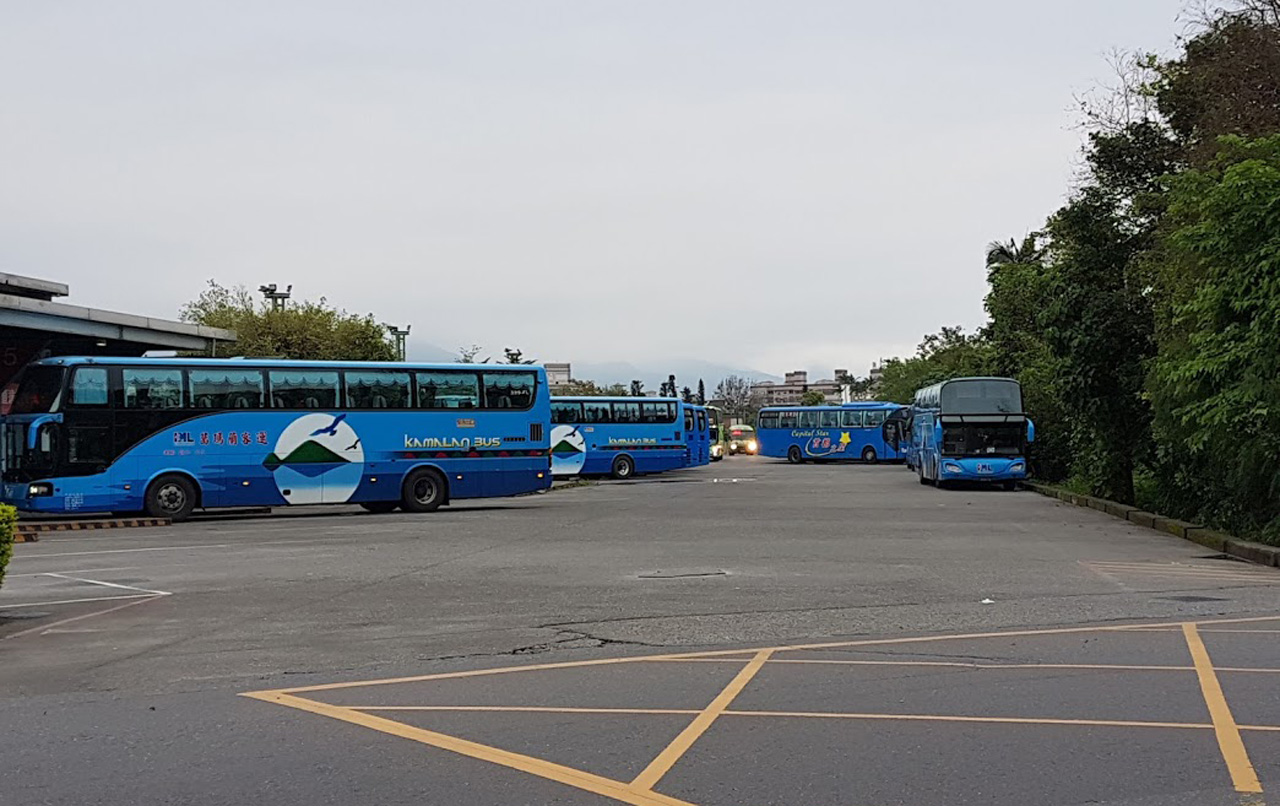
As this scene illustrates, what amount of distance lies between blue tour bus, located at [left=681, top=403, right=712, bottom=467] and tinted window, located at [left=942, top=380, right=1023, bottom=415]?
16.0 meters

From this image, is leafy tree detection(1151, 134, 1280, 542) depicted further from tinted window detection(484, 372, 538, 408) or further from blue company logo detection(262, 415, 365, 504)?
blue company logo detection(262, 415, 365, 504)

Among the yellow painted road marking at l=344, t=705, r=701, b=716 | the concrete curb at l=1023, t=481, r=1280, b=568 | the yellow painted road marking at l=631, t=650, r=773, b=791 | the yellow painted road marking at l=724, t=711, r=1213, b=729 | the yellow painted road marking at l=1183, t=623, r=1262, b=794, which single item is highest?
the yellow painted road marking at l=344, t=705, r=701, b=716

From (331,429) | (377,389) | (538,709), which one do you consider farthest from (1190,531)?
(331,429)

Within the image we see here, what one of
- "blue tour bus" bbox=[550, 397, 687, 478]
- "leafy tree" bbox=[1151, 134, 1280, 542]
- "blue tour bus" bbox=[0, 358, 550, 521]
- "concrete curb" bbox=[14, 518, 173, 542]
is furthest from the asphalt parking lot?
"blue tour bus" bbox=[550, 397, 687, 478]

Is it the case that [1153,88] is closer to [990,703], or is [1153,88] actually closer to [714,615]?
[714,615]

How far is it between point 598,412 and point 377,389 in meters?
20.7

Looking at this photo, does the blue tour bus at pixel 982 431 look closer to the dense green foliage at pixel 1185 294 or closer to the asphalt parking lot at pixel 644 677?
the dense green foliage at pixel 1185 294

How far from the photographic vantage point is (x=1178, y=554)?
17.6 metres

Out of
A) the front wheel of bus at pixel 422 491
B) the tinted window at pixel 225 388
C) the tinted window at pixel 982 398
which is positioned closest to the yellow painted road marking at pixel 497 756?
the tinted window at pixel 225 388

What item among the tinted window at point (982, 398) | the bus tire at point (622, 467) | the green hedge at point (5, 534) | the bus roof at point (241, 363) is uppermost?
the bus roof at point (241, 363)

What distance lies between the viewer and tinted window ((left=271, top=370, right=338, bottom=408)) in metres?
27.7

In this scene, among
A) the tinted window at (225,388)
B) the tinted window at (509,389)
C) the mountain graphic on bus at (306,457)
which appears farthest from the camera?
the tinted window at (509,389)

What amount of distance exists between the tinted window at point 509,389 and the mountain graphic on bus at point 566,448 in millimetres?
17120

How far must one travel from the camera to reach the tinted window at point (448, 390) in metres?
29.3
